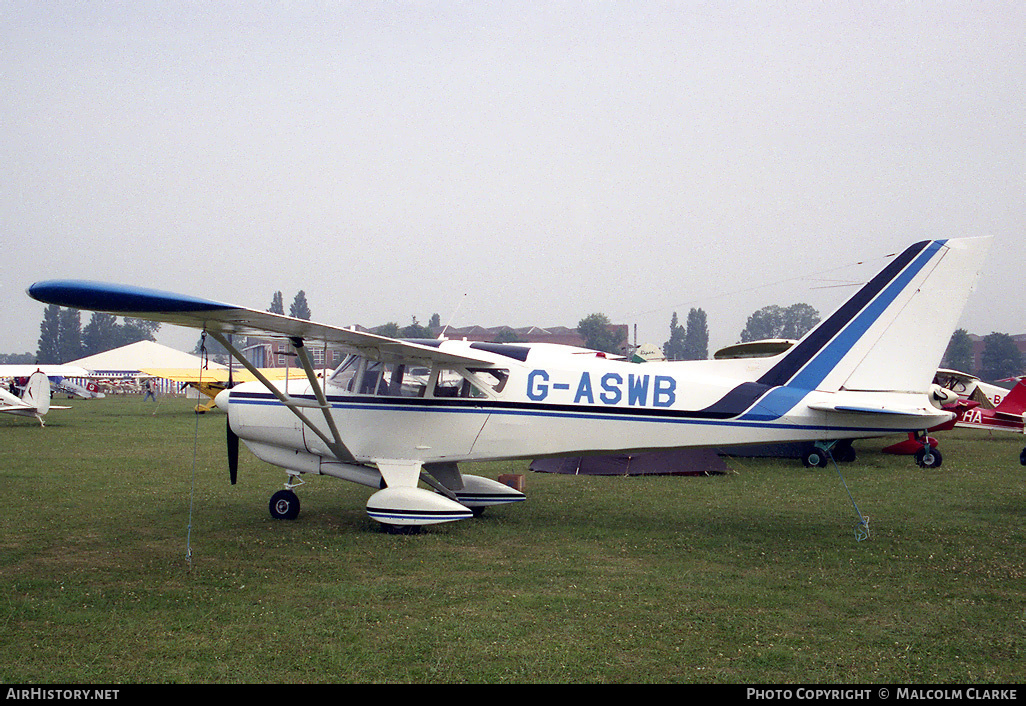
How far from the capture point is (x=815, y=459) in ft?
52.1

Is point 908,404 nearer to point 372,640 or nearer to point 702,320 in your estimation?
point 372,640

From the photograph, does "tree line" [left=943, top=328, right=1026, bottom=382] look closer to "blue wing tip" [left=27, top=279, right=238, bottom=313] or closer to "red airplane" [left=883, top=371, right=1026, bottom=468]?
"red airplane" [left=883, top=371, right=1026, bottom=468]

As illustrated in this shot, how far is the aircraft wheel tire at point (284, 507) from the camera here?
9.45 meters

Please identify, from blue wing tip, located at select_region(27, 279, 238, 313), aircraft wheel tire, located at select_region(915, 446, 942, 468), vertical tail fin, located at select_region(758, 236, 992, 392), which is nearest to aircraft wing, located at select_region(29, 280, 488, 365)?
blue wing tip, located at select_region(27, 279, 238, 313)

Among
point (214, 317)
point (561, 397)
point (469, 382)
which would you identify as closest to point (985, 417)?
point (561, 397)

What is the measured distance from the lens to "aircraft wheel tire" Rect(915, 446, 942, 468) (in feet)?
51.1

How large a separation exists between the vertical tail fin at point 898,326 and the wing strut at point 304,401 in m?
5.13

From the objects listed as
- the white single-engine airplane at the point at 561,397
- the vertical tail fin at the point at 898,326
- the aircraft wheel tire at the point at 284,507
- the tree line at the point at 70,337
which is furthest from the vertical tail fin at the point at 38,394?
the tree line at the point at 70,337

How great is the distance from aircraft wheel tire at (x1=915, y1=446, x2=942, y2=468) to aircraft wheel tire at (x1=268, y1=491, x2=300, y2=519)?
42.1ft

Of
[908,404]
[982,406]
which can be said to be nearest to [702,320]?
[982,406]

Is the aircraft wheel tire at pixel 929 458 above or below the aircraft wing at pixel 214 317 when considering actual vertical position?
below

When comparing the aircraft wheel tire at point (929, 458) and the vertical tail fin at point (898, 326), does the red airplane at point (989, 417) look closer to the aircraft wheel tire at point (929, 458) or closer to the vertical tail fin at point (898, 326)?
the aircraft wheel tire at point (929, 458)

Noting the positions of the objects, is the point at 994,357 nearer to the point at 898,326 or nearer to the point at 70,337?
the point at 898,326
